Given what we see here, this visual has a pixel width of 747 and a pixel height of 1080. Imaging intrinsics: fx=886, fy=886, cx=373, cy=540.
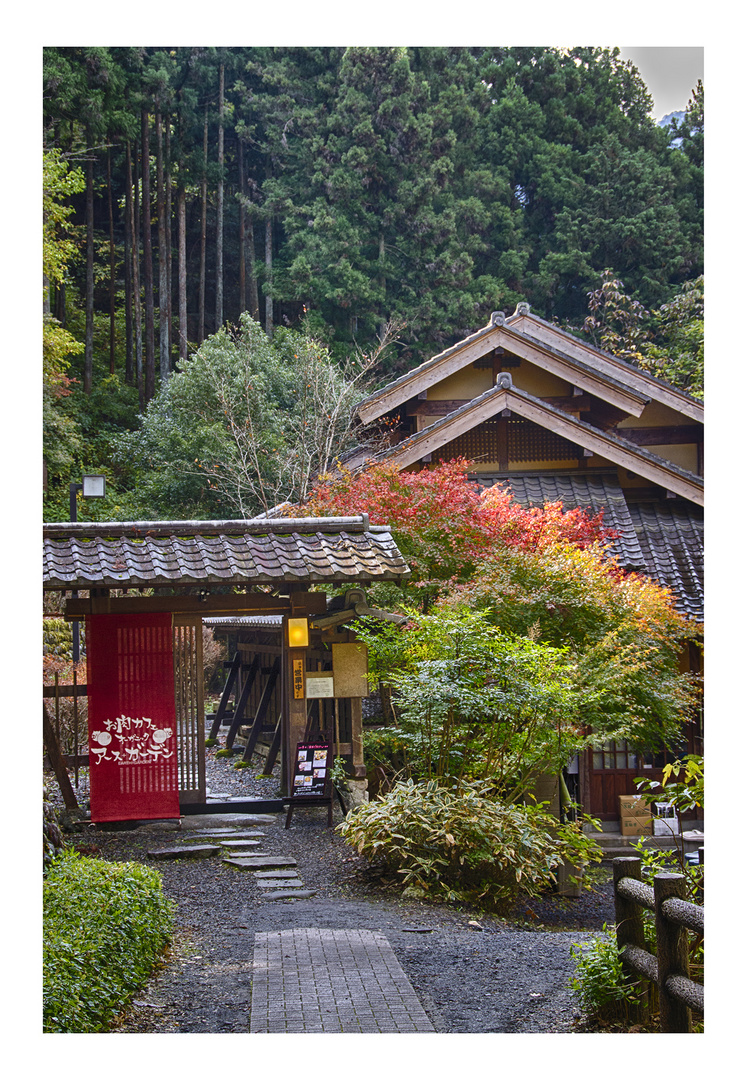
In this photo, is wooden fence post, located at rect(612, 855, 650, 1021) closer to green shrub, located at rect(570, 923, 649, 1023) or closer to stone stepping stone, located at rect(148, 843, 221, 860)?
green shrub, located at rect(570, 923, 649, 1023)

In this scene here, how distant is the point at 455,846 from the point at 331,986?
2.16 metres

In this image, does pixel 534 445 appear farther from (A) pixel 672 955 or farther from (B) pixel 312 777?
(A) pixel 672 955

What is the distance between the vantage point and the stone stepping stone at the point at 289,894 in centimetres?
622

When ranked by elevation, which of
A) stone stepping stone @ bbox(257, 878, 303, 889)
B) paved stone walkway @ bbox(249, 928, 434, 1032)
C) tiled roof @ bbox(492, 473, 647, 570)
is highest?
tiled roof @ bbox(492, 473, 647, 570)

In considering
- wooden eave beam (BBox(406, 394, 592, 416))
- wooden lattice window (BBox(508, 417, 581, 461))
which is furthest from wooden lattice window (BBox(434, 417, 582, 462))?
wooden eave beam (BBox(406, 394, 592, 416))

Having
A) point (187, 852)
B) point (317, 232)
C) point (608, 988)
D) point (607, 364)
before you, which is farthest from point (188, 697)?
point (317, 232)

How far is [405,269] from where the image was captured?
74.2ft

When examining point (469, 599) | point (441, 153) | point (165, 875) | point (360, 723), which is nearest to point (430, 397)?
point (469, 599)

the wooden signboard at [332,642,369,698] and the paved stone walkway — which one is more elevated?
the wooden signboard at [332,642,369,698]

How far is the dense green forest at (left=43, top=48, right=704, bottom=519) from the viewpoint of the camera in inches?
707

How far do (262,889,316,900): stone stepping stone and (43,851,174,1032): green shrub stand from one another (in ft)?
2.92

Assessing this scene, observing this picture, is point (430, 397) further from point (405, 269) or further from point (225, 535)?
point (405, 269)

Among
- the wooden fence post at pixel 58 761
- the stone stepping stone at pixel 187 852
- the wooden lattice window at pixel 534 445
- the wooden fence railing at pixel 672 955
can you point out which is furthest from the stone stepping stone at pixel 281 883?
the wooden lattice window at pixel 534 445

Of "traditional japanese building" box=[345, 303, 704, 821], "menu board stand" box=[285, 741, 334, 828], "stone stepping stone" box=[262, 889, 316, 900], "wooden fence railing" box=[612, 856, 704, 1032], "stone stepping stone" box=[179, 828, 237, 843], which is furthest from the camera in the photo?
"traditional japanese building" box=[345, 303, 704, 821]
